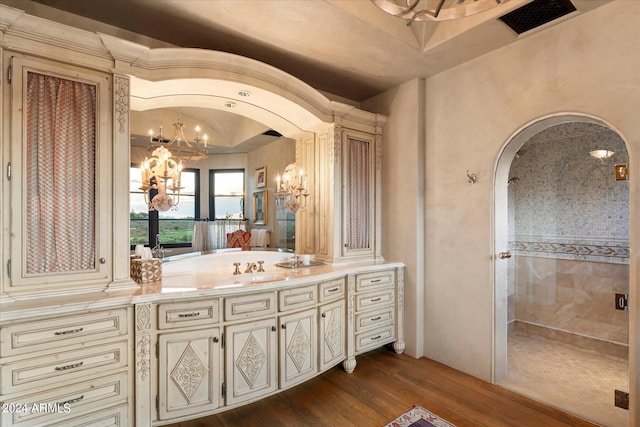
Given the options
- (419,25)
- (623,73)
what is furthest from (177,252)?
(623,73)

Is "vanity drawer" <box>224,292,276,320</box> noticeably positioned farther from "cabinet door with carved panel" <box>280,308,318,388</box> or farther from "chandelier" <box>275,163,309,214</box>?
"chandelier" <box>275,163,309,214</box>

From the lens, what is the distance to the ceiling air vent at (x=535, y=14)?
7.47 ft

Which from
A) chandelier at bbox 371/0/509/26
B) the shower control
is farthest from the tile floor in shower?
chandelier at bbox 371/0/509/26

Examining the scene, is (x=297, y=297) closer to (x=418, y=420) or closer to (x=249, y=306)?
(x=249, y=306)

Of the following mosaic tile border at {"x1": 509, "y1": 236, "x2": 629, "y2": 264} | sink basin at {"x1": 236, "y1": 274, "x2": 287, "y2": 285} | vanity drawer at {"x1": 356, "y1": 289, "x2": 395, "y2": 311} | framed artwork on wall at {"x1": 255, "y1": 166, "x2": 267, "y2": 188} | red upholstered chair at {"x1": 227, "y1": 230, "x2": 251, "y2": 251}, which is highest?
framed artwork on wall at {"x1": 255, "y1": 166, "x2": 267, "y2": 188}

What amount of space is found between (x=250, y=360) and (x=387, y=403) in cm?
111

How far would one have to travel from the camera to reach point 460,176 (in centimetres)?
310

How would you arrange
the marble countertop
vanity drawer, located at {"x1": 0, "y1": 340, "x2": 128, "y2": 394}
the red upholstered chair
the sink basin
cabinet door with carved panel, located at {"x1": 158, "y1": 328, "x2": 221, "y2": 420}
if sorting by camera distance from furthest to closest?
1. the red upholstered chair
2. the sink basin
3. cabinet door with carved panel, located at {"x1": 158, "y1": 328, "x2": 221, "y2": 420}
4. the marble countertop
5. vanity drawer, located at {"x1": 0, "y1": 340, "x2": 128, "y2": 394}

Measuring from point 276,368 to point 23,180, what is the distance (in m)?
2.02

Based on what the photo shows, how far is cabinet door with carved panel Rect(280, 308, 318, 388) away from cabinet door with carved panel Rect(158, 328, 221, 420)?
50cm

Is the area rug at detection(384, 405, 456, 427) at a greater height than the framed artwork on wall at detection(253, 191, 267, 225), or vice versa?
the framed artwork on wall at detection(253, 191, 267, 225)

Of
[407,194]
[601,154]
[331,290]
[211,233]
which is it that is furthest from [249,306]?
[601,154]

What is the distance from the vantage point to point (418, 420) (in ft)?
7.55

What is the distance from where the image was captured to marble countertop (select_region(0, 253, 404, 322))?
5.82ft
